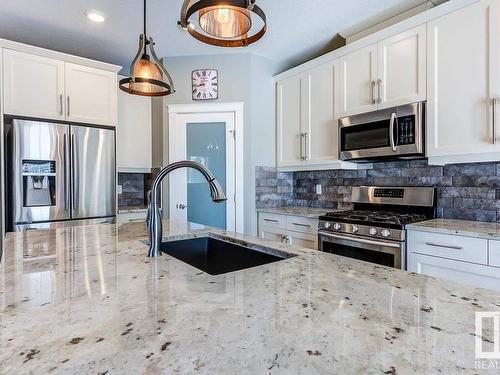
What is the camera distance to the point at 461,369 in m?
0.44

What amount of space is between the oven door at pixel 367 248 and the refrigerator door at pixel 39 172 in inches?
96.7

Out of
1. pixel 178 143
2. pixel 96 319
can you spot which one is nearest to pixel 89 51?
pixel 178 143

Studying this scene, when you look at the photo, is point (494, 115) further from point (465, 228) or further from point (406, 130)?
point (465, 228)

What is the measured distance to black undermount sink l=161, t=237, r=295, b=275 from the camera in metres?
1.41

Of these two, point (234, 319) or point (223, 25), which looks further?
point (223, 25)

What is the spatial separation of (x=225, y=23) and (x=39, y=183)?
241 cm

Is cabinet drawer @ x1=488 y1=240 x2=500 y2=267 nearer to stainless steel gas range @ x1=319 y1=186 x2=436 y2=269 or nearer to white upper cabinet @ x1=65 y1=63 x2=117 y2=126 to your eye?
stainless steel gas range @ x1=319 y1=186 x2=436 y2=269

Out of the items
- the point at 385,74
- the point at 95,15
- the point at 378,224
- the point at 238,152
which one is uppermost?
the point at 95,15

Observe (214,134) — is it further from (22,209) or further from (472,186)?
(472,186)

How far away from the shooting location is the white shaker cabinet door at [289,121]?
11.2 ft

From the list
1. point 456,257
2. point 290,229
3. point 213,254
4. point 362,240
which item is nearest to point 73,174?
point 213,254

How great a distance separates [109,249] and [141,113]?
2.90 meters

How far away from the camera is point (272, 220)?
131 inches

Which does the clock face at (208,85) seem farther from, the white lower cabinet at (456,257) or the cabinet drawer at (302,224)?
the white lower cabinet at (456,257)
